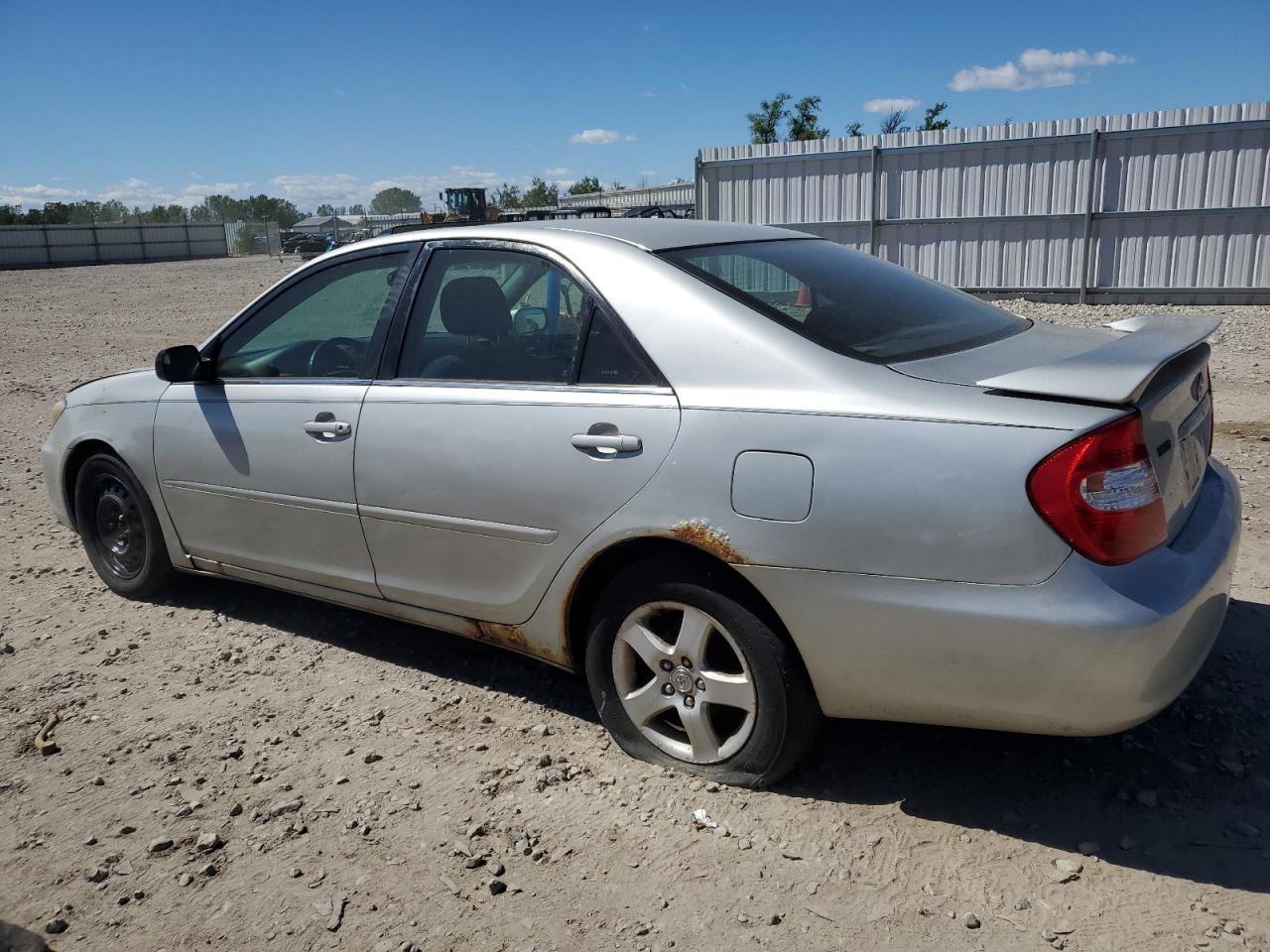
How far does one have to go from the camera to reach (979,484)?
240cm

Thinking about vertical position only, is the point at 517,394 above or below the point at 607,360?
below

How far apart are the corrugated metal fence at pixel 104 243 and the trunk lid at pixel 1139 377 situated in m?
50.0

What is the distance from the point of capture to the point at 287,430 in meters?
3.81

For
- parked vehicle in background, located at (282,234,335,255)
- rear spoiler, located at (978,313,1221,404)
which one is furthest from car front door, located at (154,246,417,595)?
parked vehicle in background, located at (282,234,335,255)

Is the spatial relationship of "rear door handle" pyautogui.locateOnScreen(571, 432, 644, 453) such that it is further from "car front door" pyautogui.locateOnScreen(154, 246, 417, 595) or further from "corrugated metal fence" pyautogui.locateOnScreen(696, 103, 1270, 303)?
"corrugated metal fence" pyautogui.locateOnScreen(696, 103, 1270, 303)

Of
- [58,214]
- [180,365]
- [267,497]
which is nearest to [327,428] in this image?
[267,497]

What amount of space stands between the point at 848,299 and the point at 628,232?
2.49 feet

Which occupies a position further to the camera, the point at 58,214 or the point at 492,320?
the point at 58,214

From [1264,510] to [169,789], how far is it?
5158 mm

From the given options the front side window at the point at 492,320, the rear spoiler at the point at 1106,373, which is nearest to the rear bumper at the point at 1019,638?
the rear spoiler at the point at 1106,373

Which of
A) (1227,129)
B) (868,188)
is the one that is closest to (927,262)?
(868,188)

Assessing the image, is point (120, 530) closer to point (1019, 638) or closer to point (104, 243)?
point (1019, 638)

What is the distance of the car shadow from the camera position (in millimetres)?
2689

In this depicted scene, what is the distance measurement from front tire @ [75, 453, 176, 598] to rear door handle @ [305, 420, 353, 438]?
49.5 inches
